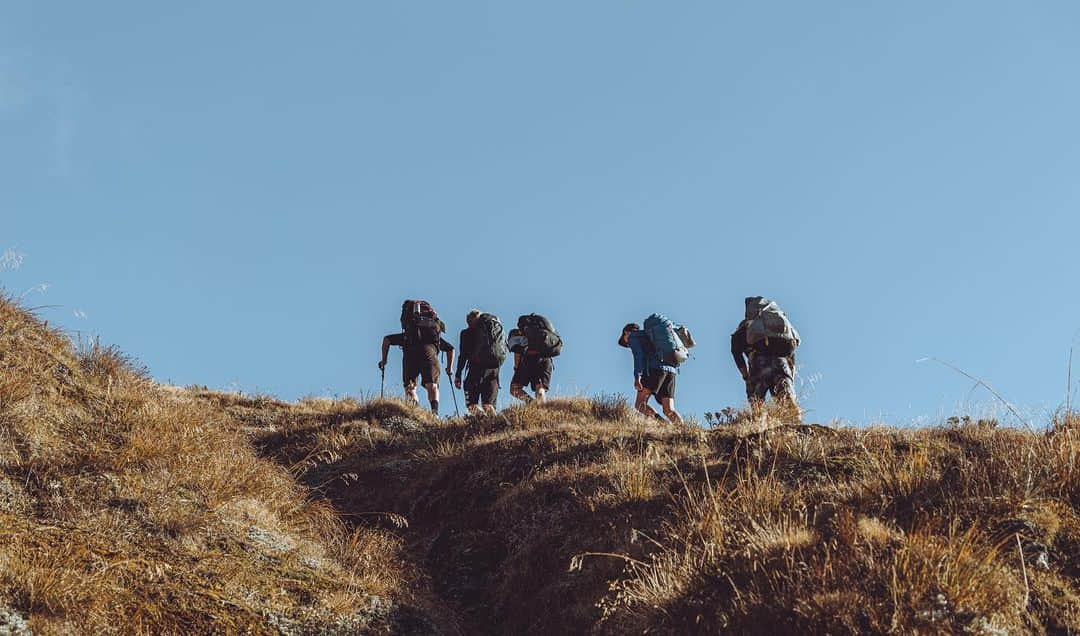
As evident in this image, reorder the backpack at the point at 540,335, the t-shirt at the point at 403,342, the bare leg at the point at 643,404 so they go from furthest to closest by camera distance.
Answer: the t-shirt at the point at 403,342 < the backpack at the point at 540,335 < the bare leg at the point at 643,404

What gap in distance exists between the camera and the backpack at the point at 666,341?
43.1ft

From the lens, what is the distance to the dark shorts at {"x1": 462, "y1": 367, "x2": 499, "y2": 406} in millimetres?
14742

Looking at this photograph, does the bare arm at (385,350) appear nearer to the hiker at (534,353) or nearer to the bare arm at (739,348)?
the hiker at (534,353)

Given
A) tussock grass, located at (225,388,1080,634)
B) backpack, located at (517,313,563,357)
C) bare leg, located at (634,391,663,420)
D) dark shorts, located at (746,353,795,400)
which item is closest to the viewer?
tussock grass, located at (225,388,1080,634)

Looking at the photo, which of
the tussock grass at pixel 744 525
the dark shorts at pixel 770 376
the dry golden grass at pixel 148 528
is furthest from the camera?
the dark shorts at pixel 770 376

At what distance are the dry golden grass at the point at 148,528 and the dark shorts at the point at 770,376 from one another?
20.4 feet

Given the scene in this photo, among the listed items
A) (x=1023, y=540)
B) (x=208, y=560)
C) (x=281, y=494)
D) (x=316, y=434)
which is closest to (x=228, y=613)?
(x=208, y=560)

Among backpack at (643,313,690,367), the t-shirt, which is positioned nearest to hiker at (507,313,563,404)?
the t-shirt

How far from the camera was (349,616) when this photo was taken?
574 cm

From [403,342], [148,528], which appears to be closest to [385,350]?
[403,342]

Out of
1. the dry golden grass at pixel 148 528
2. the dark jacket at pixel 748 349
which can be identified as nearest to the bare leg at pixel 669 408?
the dark jacket at pixel 748 349

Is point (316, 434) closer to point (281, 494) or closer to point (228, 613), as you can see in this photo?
point (281, 494)

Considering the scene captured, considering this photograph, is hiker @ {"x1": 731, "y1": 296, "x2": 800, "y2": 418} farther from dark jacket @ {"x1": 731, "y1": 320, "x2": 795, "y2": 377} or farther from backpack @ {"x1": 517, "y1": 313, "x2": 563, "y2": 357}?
backpack @ {"x1": 517, "y1": 313, "x2": 563, "y2": 357}

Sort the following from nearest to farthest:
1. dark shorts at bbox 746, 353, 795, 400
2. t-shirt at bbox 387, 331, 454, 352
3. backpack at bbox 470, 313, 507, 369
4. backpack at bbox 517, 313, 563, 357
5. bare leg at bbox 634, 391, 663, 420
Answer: dark shorts at bbox 746, 353, 795, 400, bare leg at bbox 634, 391, 663, 420, backpack at bbox 470, 313, 507, 369, backpack at bbox 517, 313, 563, 357, t-shirt at bbox 387, 331, 454, 352
